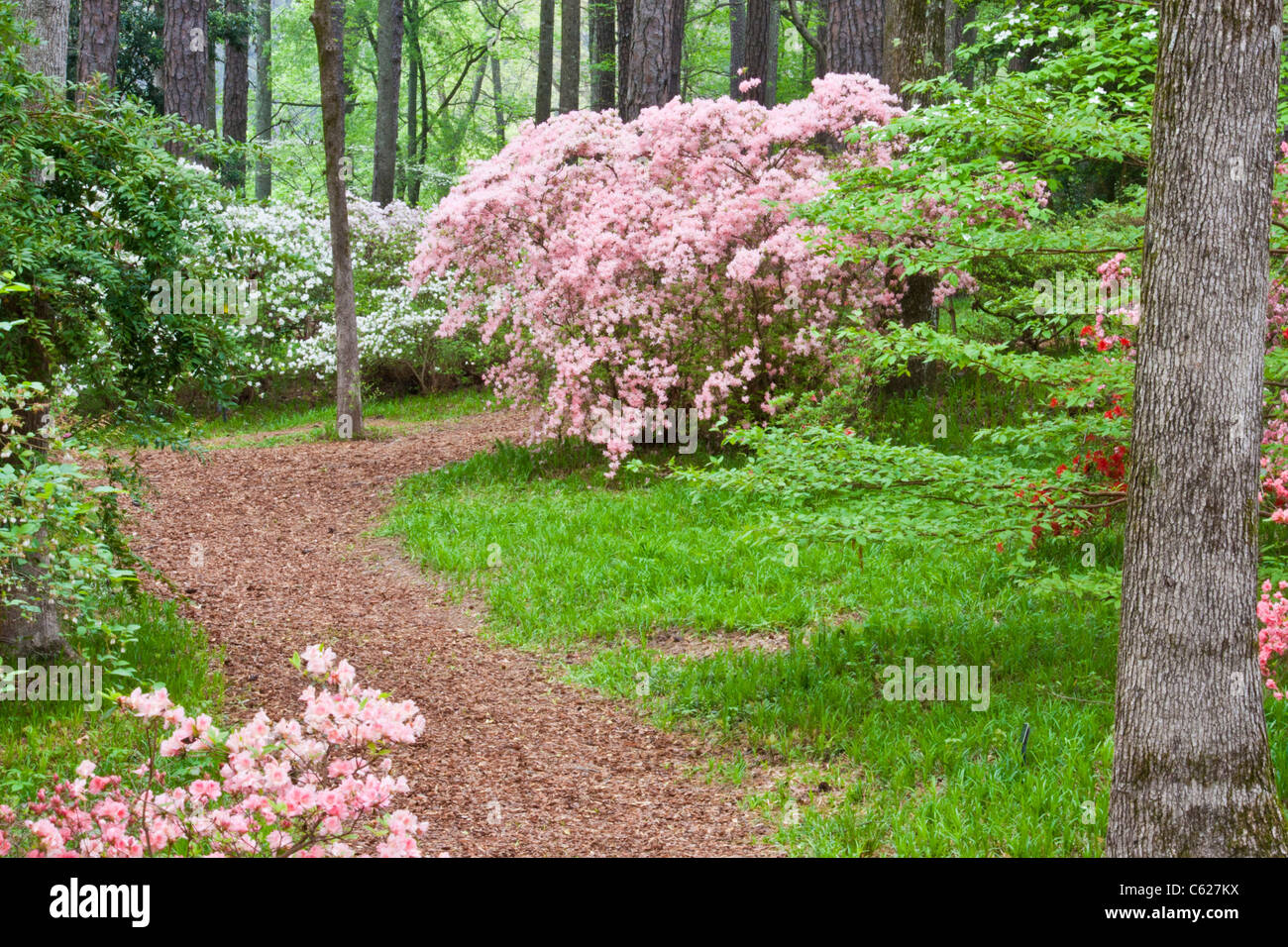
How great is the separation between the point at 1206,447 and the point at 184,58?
1793 cm

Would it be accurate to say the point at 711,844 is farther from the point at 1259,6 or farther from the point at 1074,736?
the point at 1259,6

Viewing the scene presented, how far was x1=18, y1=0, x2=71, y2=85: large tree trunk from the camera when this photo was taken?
5.83 m

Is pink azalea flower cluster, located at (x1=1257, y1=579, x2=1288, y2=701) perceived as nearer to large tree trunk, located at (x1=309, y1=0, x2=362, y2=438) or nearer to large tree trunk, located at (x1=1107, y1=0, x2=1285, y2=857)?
large tree trunk, located at (x1=1107, y1=0, x2=1285, y2=857)

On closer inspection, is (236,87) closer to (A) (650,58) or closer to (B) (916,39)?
(A) (650,58)

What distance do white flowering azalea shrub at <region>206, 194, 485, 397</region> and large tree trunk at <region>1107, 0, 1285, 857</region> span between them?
1254cm

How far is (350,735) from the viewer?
2846 millimetres

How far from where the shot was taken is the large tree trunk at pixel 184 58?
1736 cm

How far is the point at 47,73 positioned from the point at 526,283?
199 inches

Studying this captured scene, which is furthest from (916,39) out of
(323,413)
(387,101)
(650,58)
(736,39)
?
(736,39)

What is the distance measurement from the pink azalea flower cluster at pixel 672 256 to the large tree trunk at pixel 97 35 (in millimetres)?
6754

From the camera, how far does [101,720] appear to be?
5.02 meters

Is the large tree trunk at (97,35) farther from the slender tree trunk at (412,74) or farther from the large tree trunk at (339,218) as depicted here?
the slender tree trunk at (412,74)

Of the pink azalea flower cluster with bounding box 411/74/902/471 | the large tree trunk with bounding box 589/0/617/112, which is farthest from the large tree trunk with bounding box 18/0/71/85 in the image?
the large tree trunk with bounding box 589/0/617/112
